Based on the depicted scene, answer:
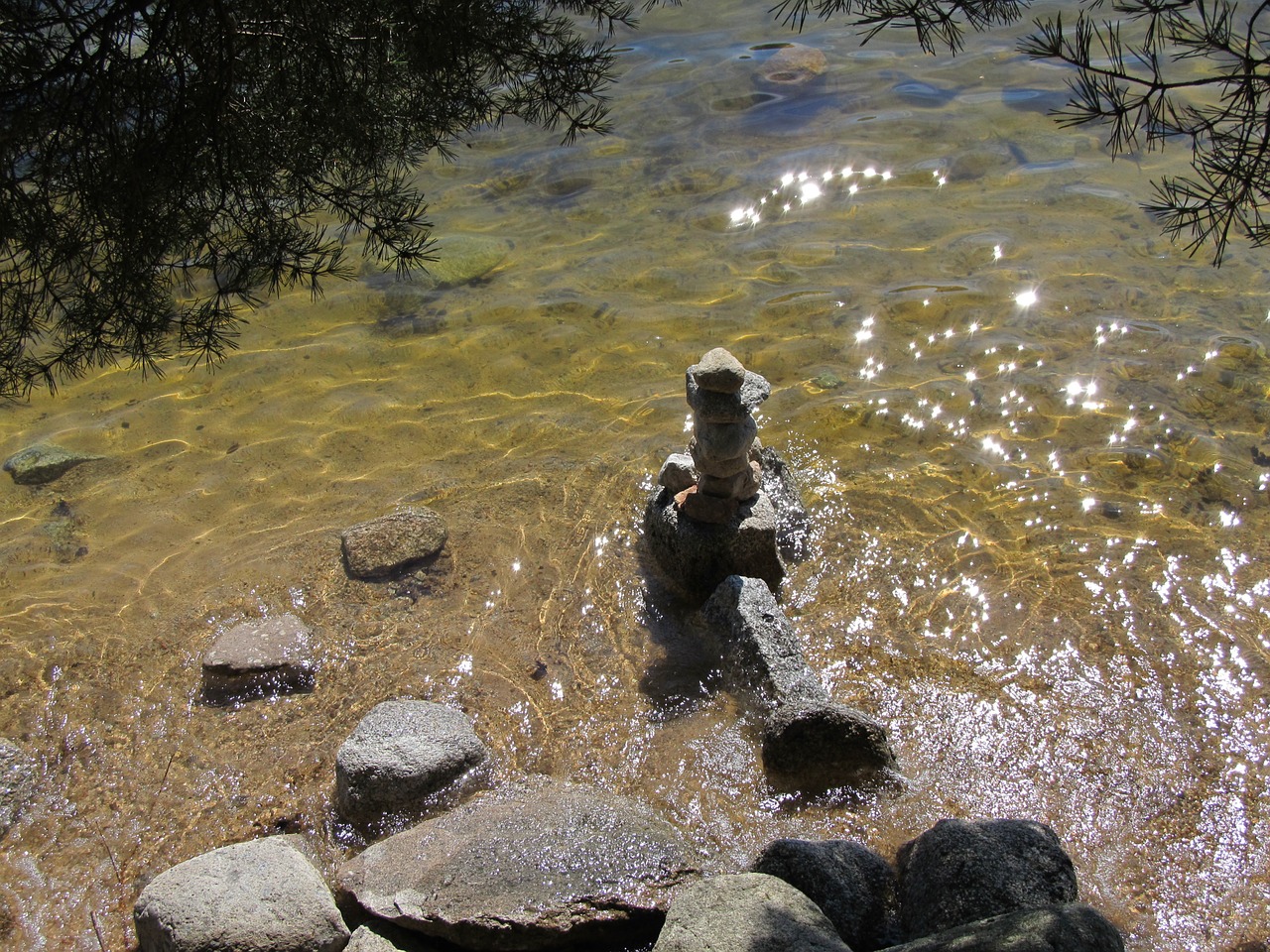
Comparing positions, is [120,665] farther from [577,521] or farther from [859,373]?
[859,373]

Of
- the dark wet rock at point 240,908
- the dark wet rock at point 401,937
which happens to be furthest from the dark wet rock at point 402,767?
the dark wet rock at point 401,937

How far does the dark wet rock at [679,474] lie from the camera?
237 inches

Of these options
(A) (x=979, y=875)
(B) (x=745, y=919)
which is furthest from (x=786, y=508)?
(B) (x=745, y=919)

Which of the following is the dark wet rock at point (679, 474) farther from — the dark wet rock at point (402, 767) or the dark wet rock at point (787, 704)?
the dark wet rock at point (402, 767)

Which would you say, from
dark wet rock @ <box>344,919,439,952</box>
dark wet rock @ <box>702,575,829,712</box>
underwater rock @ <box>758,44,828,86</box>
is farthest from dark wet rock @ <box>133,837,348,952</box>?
underwater rock @ <box>758,44,828,86</box>

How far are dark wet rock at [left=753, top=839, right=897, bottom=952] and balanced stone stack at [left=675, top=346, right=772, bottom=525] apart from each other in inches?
82.2

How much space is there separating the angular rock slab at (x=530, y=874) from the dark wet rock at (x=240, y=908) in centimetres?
19

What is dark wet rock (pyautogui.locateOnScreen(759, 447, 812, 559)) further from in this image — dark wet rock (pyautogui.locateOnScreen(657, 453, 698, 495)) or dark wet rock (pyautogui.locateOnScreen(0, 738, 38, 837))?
dark wet rock (pyautogui.locateOnScreen(0, 738, 38, 837))

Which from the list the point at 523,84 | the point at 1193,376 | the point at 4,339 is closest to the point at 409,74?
the point at 523,84

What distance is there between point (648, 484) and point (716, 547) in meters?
1.34

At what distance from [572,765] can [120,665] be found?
284cm

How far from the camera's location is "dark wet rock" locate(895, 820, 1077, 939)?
3.70m

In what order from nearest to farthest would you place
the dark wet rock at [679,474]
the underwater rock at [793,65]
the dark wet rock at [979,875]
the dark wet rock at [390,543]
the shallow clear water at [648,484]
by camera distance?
the dark wet rock at [979,875], the shallow clear water at [648,484], the dark wet rock at [679,474], the dark wet rock at [390,543], the underwater rock at [793,65]

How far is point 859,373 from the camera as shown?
26.0ft
